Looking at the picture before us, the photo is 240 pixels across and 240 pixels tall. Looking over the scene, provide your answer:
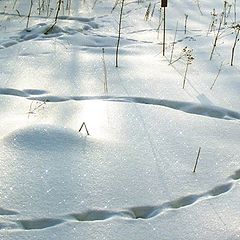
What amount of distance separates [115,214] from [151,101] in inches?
43.5

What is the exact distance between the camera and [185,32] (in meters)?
4.08

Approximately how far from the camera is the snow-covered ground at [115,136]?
1.71m

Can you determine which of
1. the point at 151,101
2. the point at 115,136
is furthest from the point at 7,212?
the point at 151,101

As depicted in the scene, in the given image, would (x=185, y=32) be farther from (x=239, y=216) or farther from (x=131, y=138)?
(x=239, y=216)

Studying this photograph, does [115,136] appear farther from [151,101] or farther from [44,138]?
[151,101]

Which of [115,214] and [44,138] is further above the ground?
[44,138]

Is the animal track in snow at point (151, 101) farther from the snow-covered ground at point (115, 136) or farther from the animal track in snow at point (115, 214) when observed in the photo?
the animal track in snow at point (115, 214)

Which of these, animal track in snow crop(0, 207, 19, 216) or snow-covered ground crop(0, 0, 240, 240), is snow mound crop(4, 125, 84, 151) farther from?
animal track in snow crop(0, 207, 19, 216)

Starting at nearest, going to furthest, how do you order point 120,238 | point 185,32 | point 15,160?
point 120,238 < point 15,160 < point 185,32

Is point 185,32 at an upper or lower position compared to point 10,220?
upper

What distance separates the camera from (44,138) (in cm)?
210

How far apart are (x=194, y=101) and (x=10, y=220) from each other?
1449 millimetres

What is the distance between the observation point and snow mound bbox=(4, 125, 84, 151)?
2061 millimetres

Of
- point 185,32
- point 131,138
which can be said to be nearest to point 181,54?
point 185,32
